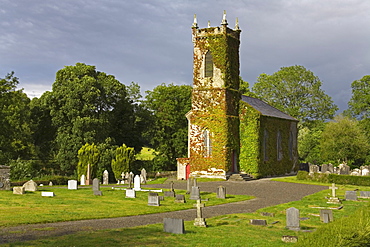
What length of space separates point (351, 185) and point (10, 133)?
3840 cm

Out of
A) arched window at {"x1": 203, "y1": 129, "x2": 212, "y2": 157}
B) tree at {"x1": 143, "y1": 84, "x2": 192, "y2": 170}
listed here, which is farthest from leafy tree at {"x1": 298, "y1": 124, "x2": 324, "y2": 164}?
arched window at {"x1": 203, "y1": 129, "x2": 212, "y2": 157}

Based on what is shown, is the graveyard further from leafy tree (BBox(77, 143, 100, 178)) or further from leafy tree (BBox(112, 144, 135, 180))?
leafy tree (BBox(112, 144, 135, 180))

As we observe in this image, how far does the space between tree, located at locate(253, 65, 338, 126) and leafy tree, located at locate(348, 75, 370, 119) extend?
7.60 m

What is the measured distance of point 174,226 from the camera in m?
14.7

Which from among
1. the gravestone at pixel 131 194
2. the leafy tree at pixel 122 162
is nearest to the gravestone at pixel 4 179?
the gravestone at pixel 131 194

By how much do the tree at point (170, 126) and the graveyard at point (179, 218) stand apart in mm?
30902

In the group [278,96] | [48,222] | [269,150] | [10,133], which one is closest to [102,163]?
[10,133]

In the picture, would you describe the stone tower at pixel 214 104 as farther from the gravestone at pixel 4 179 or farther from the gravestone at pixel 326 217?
the gravestone at pixel 326 217

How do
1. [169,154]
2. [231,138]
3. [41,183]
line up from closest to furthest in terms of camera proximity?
[41,183] < [231,138] < [169,154]

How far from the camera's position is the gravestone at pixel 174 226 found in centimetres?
1459

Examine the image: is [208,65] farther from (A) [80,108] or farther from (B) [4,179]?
(B) [4,179]

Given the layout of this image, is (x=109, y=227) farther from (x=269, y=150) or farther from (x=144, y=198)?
(x=269, y=150)

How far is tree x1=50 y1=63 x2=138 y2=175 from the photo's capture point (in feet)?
167

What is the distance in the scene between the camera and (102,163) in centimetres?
4975
